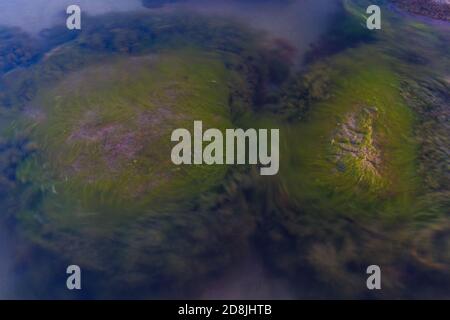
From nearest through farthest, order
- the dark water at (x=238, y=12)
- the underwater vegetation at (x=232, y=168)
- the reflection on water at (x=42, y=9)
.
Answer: the underwater vegetation at (x=232, y=168)
the dark water at (x=238, y=12)
the reflection on water at (x=42, y=9)

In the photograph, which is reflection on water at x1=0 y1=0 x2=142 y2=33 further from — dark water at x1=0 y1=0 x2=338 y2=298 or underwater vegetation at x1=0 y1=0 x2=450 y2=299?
underwater vegetation at x1=0 y1=0 x2=450 y2=299

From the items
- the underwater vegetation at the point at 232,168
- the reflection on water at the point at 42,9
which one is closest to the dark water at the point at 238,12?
the reflection on water at the point at 42,9

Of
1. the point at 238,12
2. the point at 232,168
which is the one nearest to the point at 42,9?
the point at 238,12

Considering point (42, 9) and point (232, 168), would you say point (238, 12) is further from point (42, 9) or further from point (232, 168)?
point (42, 9)

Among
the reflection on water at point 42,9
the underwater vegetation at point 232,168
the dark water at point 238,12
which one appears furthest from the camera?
the reflection on water at point 42,9

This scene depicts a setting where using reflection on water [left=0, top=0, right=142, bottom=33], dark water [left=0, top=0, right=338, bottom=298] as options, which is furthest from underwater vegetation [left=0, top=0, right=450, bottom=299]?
reflection on water [left=0, top=0, right=142, bottom=33]

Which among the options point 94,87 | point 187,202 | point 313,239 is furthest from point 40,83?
point 313,239

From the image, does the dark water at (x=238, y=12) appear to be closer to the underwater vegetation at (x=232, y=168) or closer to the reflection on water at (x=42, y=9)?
the reflection on water at (x=42, y=9)

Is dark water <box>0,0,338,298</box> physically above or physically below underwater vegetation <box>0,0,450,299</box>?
above

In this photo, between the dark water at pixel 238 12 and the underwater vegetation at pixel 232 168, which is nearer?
the underwater vegetation at pixel 232 168

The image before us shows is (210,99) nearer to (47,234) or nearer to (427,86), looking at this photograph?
(47,234)
